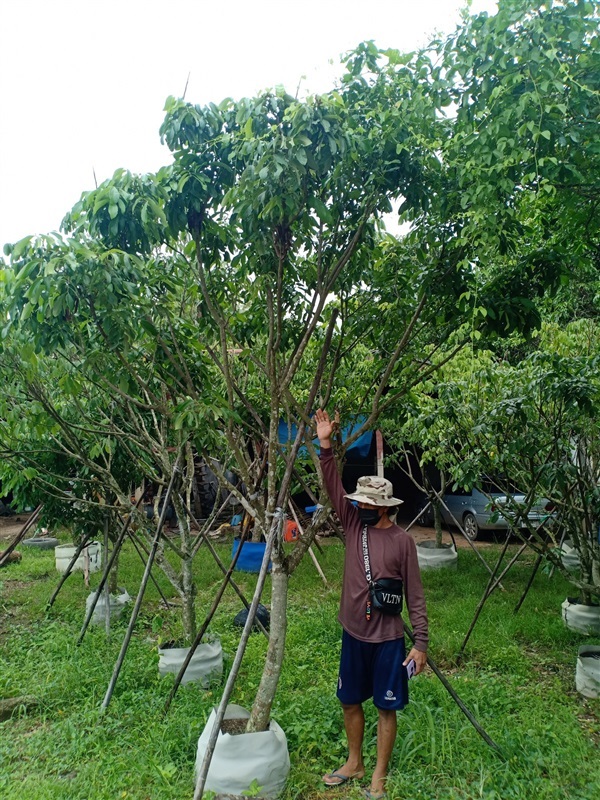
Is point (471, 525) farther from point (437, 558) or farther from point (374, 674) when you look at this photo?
point (374, 674)

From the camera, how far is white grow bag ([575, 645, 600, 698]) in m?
5.17

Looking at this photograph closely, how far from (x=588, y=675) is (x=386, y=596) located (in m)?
2.69

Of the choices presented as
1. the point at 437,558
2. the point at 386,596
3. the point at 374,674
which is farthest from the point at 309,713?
the point at 437,558

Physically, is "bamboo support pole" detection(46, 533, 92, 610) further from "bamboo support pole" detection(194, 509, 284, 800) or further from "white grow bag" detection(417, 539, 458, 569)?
"white grow bag" detection(417, 539, 458, 569)

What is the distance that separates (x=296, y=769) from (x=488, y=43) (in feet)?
14.2

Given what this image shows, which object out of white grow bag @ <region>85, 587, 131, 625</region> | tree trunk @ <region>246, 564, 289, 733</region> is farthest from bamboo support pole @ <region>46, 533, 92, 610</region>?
tree trunk @ <region>246, 564, 289, 733</region>

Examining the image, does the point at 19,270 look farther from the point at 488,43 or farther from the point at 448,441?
the point at 448,441

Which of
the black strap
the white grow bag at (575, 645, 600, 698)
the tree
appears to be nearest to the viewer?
the tree

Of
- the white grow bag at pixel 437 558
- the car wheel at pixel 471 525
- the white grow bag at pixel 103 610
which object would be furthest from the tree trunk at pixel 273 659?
the car wheel at pixel 471 525

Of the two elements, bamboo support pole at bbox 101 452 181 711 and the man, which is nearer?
the man

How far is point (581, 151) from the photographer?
139 inches

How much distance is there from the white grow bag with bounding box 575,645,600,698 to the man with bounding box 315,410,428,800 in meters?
2.37

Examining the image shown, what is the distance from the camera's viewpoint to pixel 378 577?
146 inches

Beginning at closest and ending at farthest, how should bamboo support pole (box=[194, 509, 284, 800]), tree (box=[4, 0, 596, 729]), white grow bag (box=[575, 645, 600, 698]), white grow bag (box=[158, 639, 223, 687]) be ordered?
1. bamboo support pole (box=[194, 509, 284, 800])
2. tree (box=[4, 0, 596, 729])
3. white grow bag (box=[575, 645, 600, 698])
4. white grow bag (box=[158, 639, 223, 687])
